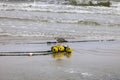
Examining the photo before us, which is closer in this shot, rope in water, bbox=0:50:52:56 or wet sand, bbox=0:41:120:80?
wet sand, bbox=0:41:120:80

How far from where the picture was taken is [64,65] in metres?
11.9

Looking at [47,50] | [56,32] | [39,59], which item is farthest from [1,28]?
[39,59]

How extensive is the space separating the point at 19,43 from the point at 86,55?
4205 millimetres

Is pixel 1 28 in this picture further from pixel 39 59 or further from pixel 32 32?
pixel 39 59

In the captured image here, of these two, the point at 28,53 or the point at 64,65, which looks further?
the point at 28,53

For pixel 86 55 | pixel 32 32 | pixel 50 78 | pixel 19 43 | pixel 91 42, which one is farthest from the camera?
pixel 32 32

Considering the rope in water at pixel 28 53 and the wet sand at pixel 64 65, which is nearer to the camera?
the wet sand at pixel 64 65

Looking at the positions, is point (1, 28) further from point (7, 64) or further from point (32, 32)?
point (7, 64)

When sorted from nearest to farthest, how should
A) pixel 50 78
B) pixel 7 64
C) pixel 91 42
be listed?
1. pixel 50 78
2. pixel 7 64
3. pixel 91 42

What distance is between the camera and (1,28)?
22469 mm

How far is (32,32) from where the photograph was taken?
21.4m

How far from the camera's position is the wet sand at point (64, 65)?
33.4 feet

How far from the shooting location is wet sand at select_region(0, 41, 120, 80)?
1019 cm

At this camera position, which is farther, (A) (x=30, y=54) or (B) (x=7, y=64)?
(A) (x=30, y=54)
